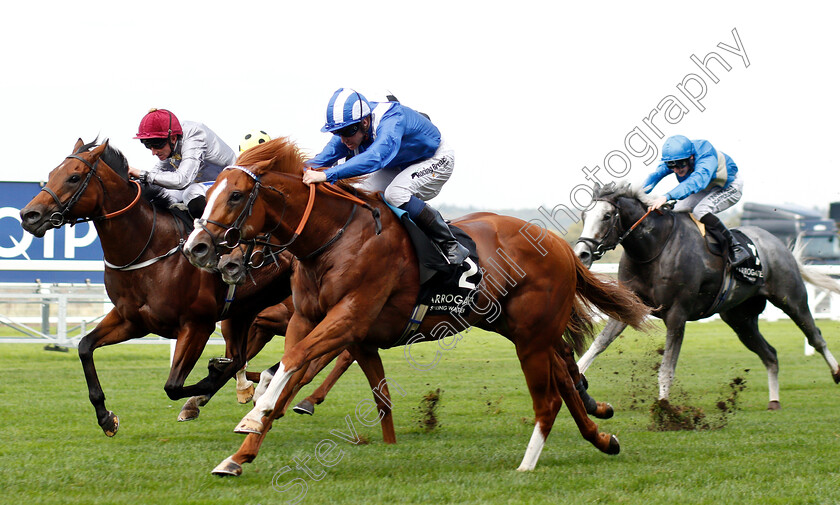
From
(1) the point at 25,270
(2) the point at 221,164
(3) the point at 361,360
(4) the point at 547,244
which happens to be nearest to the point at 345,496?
(3) the point at 361,360

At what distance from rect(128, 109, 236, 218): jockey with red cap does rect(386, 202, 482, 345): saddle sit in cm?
179

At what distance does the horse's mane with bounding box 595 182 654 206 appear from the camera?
732 cm

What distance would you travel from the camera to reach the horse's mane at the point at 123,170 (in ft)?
18.8

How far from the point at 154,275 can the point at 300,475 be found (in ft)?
6.18

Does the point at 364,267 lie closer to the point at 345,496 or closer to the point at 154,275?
the point at 345,496

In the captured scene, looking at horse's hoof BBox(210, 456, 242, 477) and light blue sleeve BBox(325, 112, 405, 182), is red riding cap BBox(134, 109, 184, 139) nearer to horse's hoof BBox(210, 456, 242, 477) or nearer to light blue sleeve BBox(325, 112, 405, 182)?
light blue sleeve BBox(325, 112, 405, 182)

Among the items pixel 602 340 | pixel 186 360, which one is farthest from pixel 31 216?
pixel 602 340

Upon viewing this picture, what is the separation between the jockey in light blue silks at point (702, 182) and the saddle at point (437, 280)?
10.2ft

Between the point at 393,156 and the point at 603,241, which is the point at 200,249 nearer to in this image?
the point at 393,156

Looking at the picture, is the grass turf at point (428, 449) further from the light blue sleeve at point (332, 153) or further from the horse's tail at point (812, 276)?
the light blue sleeve at point (332, 153)

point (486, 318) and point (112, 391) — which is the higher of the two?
point (486, 318)

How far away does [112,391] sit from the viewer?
8.27m

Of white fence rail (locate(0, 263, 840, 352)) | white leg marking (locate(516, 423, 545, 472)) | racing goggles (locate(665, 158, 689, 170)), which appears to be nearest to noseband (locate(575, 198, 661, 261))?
racing goggles (locate(665, 158, 689, 170))

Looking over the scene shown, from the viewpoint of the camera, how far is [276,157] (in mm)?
4496
